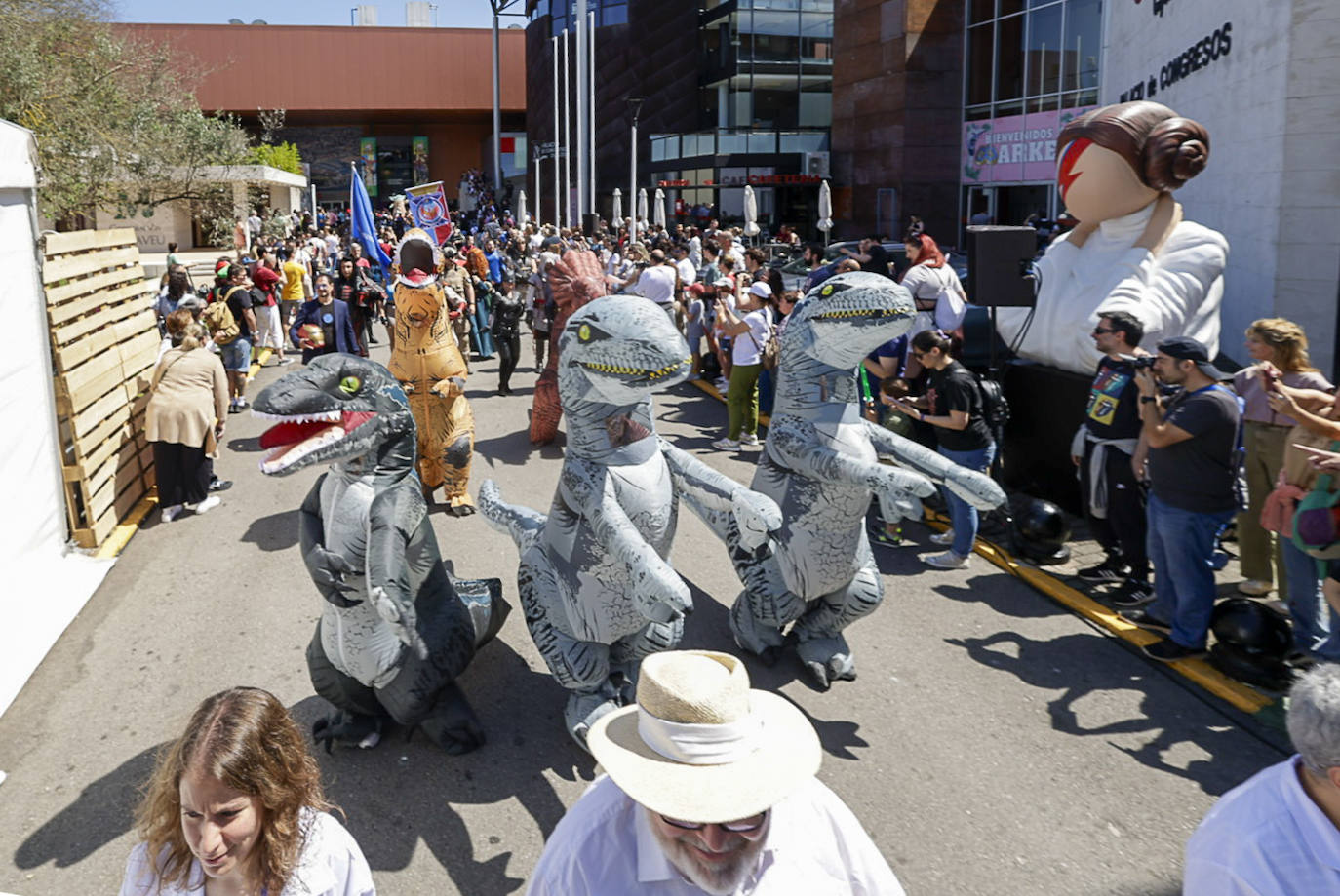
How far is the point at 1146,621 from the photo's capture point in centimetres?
590

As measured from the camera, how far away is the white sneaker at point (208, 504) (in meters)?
8.41

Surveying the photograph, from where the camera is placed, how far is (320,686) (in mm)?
4559

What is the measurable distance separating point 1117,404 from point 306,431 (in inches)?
184

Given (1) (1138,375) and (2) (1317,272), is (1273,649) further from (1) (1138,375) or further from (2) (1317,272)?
(2) (1317,272)

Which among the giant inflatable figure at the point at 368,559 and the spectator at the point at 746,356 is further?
the spectator at the point at 746,356

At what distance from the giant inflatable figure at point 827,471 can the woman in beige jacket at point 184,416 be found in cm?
485

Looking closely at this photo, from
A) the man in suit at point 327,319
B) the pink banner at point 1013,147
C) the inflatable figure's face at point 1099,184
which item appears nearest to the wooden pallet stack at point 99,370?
the man in suit at point 327,319

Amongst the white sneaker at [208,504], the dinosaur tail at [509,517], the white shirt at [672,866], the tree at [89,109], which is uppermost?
the tree at [89,109]

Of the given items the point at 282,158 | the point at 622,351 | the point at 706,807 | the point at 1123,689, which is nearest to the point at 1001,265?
the point at 1123,689

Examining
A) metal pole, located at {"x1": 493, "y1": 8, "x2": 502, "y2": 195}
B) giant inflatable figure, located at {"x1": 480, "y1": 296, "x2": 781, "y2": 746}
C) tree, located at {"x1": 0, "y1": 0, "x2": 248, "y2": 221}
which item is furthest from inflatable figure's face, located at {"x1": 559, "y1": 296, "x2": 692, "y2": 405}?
metal pole, located at {"x1": 493, "y1": 8, "x2": 502, "y2": 195}

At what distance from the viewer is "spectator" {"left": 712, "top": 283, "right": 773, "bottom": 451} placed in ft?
Answer: 32.3

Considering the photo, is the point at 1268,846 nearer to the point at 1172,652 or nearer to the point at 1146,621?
the point at 1172,652

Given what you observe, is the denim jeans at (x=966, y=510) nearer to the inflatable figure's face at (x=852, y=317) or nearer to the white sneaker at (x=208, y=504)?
the inflatable figure's face at (x=852, y=317)

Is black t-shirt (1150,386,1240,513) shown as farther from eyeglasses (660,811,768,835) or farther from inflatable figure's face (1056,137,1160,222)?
eyeglasses (660,811,768,835)
